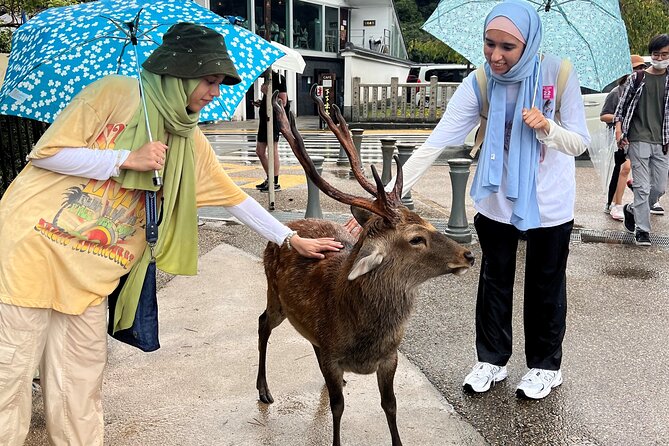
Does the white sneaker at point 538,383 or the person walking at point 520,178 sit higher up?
the person walking at point 520,178

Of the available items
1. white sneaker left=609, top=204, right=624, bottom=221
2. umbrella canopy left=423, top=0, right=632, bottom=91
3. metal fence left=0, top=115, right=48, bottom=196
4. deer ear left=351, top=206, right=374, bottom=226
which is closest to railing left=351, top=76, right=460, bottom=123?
white sneaker left=609, top=204, right=624, bottom=221

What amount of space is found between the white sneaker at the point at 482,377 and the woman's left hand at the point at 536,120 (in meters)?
1.47

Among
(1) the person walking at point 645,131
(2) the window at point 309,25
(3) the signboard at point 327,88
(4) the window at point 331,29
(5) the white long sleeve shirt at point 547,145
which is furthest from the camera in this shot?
(4) the window at point 331,29

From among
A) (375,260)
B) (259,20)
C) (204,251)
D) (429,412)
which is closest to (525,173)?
(375,260)

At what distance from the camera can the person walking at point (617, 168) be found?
24.9 ft

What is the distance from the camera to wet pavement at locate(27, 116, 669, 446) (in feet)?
10.3

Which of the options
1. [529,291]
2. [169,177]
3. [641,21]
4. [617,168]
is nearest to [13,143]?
[169,177]

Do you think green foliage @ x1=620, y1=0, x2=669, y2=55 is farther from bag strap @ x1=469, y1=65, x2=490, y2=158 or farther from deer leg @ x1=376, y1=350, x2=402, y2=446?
deer leg @ x1=376, y1=350, x2=402, y2=446

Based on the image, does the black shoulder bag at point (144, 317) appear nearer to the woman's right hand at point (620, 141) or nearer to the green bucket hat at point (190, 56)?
the green bucket hat at point (190, 56)

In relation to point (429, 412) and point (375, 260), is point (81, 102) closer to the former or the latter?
point (375, 260)

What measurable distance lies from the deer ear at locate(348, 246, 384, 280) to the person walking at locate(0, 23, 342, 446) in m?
0.79

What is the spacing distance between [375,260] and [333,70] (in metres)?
32.1

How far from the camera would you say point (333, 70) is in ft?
110

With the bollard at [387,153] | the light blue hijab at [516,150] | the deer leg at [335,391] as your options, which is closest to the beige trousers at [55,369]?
the deer leg at [335,391]
